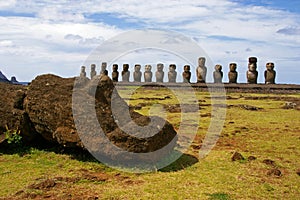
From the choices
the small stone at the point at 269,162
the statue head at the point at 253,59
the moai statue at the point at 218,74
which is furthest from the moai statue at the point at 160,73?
the small stone at the point at 269,162

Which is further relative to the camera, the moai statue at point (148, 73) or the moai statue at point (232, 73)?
the moai statue at point (148, 73)

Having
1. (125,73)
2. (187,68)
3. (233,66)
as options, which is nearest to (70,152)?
(233,66)

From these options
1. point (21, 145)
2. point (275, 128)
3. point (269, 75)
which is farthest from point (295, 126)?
point (269, 75)

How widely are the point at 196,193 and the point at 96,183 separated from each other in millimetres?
2202

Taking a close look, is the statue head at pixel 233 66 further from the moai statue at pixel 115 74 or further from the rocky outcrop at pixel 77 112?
the rocky outcrop at pixel 77 112

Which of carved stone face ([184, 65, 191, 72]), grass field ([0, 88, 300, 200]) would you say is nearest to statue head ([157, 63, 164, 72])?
carved stone face ([184, 65, 191, 72])

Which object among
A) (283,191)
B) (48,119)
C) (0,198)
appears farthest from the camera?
(48,119)

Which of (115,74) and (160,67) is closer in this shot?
(160,67)

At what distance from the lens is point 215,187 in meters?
8.03

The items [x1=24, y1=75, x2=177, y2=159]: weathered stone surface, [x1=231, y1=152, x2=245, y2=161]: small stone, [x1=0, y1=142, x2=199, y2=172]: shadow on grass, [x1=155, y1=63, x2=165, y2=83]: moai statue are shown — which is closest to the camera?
[x1=24, y1=75, x2=177, y2=159]: weathered stone surface

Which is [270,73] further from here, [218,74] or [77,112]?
[77,112]

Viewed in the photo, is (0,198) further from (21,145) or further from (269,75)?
(269,75)

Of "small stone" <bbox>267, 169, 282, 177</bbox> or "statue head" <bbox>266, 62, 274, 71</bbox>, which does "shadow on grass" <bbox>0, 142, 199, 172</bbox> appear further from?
"statue head" <bbox>266, 62, 274, 71</bbox>

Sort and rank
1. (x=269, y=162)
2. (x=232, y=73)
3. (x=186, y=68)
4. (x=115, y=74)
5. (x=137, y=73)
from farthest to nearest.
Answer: (x=115, y=74)
(x=137, y=73)
(x=186, y=68)
(x=232, y=73)
(x=269, y=162)
